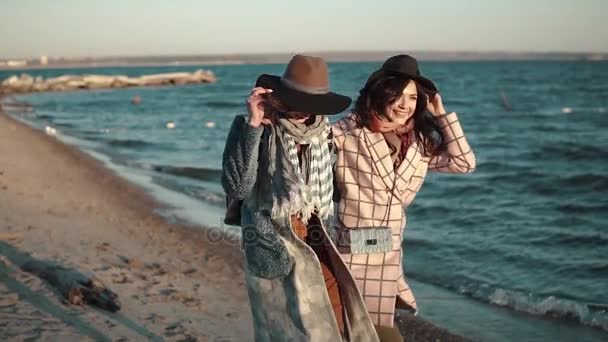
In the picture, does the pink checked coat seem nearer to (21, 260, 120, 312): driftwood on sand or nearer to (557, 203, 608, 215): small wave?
(21, 260, 120, 312): driftwood on sand

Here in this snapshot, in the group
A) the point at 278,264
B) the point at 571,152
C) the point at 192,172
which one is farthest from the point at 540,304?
the point at 571,152

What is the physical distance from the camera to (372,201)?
2.77 metres

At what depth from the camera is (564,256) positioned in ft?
27.3

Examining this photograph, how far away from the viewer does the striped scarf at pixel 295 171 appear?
2412 mm

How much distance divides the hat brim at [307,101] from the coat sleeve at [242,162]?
0.14 m

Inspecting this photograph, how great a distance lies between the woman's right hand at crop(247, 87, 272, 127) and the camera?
7.96 feet

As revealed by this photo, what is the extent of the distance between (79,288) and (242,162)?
3237mm

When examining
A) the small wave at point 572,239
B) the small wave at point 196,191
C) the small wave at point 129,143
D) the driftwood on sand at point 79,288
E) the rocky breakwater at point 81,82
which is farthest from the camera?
the rocky breakwater at point 81,82

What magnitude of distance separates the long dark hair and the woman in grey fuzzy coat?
324 millimetres

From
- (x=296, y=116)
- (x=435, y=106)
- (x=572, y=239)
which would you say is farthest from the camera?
Result: (x=572, y=239)

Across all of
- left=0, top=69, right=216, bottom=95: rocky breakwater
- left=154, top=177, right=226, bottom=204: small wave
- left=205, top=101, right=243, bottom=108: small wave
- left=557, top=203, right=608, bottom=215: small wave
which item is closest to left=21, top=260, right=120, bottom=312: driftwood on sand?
left=154, top=177, right=226, bottom=204: small wave

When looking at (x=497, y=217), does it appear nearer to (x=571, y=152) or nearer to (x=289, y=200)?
(x=571, y=152)

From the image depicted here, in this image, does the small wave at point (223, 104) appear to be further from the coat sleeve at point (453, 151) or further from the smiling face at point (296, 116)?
the smiling face at point (296, 116)

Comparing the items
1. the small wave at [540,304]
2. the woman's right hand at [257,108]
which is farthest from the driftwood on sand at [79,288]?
the small wave at [540,304]
